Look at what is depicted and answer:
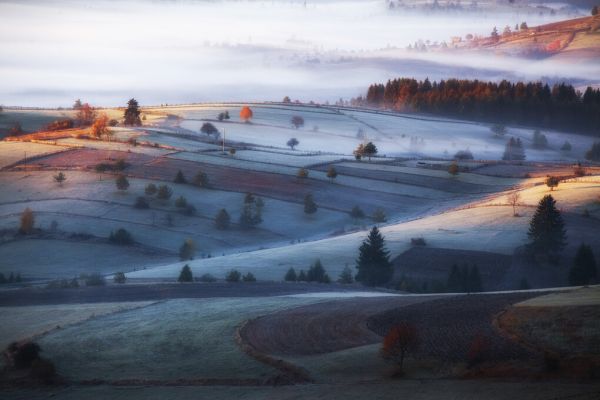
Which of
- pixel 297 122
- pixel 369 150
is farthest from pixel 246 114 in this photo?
pixel 369 150

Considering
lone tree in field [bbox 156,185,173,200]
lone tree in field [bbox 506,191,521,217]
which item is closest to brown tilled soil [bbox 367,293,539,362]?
lone tree in field [bbox 506,191,521,217]

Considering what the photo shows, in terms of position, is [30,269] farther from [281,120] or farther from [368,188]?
[281,120]

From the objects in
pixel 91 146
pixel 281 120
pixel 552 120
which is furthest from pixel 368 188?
pixel 552 120

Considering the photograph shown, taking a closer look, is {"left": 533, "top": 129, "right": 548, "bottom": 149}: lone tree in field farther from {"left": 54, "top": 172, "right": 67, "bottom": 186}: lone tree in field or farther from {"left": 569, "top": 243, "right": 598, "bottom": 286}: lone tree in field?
{"left": 569, "top": 243, "right": 598, "bottom": 286}: lone tree in field

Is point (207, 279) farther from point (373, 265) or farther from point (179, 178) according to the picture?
point (179, 178)

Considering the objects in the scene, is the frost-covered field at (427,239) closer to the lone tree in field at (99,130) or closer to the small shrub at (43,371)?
the small shrub at (43,371)

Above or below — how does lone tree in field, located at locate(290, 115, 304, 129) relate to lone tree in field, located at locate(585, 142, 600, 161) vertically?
above
